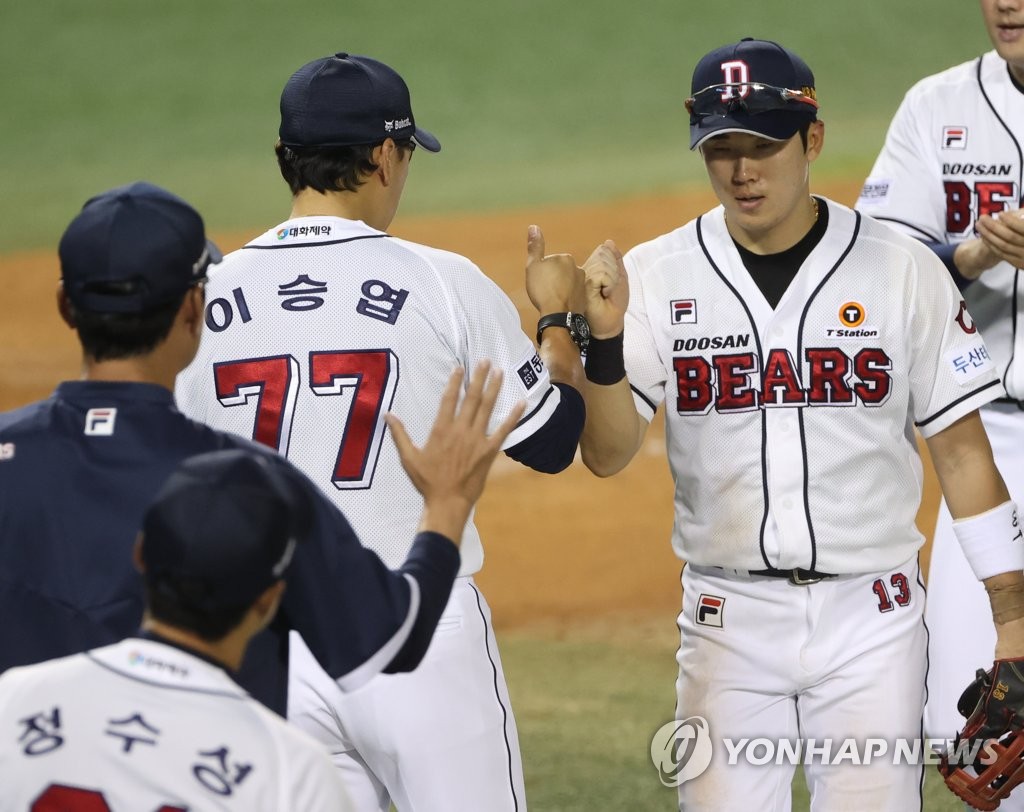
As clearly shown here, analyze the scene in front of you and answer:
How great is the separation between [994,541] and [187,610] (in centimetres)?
220

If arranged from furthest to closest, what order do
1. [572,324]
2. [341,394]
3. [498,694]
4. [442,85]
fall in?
[442,85] → [572,324] → [498,694] → [341,394]

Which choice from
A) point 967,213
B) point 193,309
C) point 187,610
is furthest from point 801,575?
point 187,610

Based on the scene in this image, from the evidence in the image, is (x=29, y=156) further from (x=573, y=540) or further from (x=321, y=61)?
(x=321, y=61)

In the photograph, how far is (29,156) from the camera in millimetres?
15930

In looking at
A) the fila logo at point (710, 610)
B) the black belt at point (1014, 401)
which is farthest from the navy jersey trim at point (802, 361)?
the black belt at point (1014, 401)

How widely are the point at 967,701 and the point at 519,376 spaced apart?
1.43 meters

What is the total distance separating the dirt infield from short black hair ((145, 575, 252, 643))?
5.50 metres

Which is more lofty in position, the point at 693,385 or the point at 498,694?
the point at 693,385

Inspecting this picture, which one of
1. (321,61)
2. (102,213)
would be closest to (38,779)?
(102,213)

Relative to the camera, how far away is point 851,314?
3.56 metres

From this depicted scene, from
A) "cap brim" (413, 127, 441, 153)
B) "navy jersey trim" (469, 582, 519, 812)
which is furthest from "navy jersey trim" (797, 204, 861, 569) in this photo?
"cap brim" (413, 127, 441, 153)

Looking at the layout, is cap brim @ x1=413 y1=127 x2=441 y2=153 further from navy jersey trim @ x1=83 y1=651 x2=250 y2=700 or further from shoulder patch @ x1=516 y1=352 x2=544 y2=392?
navy jersey trim @ x1=83 y1=651 x2=250 y2=700
